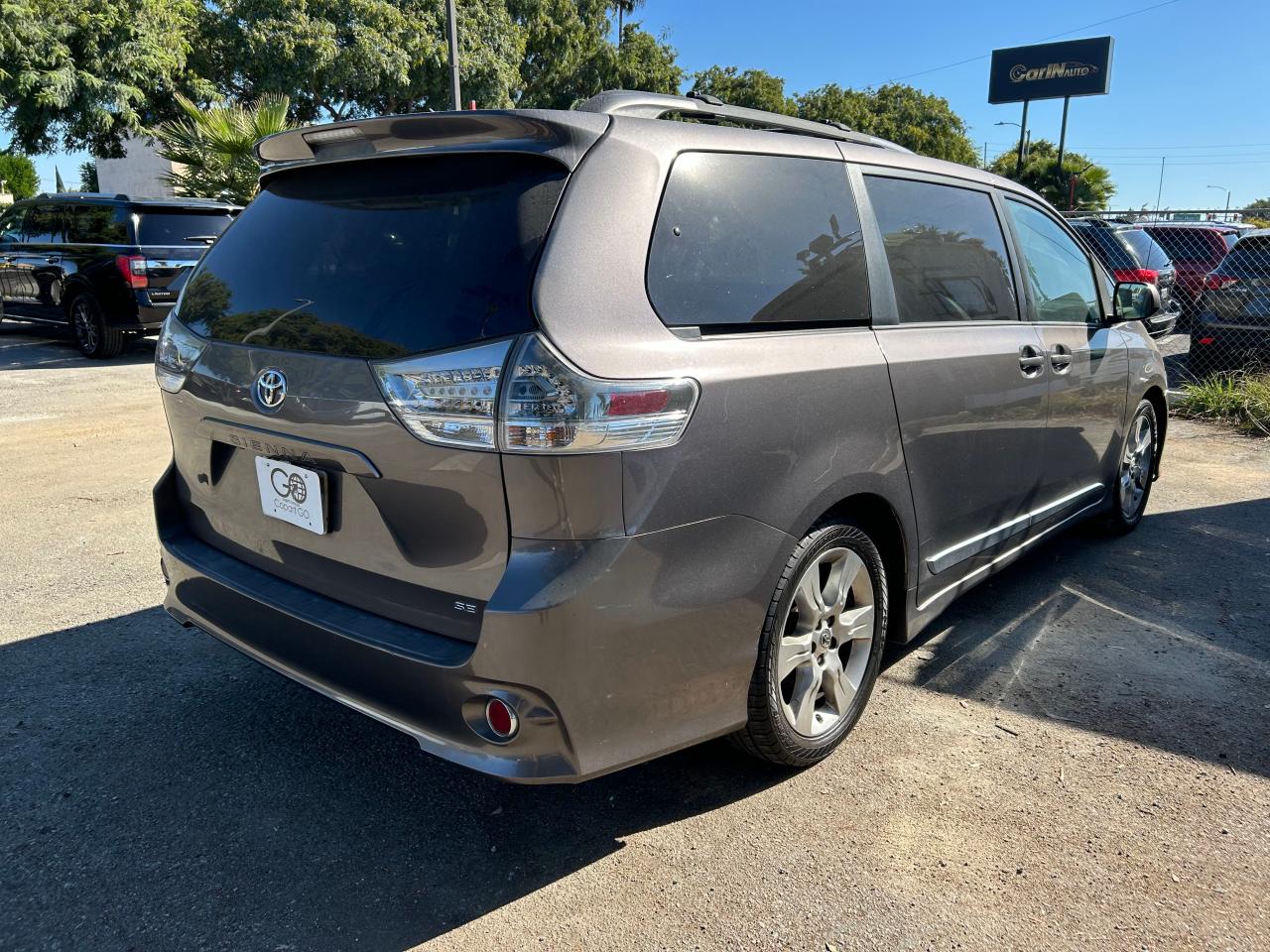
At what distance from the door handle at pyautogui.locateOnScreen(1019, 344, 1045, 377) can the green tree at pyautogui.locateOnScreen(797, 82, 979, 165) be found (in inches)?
1876

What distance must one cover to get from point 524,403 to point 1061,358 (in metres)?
2.75

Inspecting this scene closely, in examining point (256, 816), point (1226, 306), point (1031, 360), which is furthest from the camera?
point (1226, 306)

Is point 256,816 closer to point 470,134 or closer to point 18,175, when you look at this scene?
point 470,134

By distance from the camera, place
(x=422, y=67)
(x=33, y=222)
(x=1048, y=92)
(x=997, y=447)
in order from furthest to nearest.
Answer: (x=1048, y=92) < (x=422, y=67) < (x=33, y=222) < (x=997, y=447)

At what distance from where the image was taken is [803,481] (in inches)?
97.3

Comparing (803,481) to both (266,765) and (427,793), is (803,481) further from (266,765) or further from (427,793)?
(266,765)

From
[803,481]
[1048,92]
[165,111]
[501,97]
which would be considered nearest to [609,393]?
[803,481]

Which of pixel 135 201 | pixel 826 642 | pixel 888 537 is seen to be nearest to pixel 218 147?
pixel 135 201

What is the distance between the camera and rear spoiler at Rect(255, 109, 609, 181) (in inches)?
87.4

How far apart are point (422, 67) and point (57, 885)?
2549 centimetres

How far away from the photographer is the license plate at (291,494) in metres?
2.36

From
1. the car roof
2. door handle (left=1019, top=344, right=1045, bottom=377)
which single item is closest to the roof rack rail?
door handle (left=1019, top=344, right=1045, bottom=377)

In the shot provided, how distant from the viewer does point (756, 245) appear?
2.51 metres

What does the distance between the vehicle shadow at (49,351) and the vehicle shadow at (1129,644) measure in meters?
10.2
